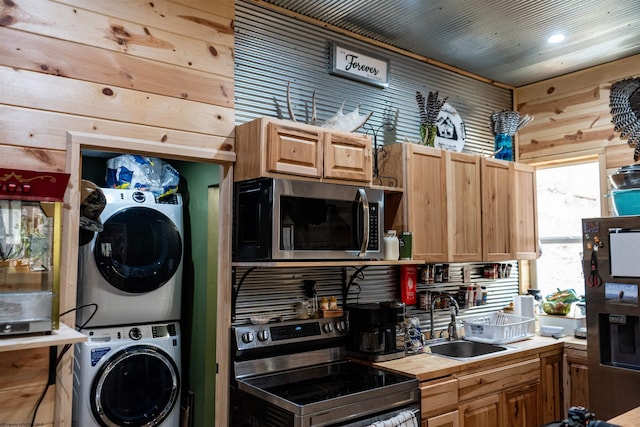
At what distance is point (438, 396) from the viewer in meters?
2.76

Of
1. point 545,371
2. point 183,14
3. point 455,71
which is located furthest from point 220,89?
point 545,371

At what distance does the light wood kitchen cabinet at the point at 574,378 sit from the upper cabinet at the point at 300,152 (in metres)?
2.09

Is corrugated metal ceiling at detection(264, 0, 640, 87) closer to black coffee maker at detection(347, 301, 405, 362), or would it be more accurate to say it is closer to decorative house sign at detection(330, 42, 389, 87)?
decorative house sign at detection(330, 42, 389, 87)

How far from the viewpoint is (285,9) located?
3.04 m

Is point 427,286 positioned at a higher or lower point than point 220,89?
lower

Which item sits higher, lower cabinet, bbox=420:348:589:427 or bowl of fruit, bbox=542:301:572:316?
bowl of fruit, bbox=542:301:572:316

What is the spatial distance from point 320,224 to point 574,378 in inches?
91.9

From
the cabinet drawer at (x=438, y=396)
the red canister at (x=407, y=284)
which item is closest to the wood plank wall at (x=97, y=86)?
the red canister at (x=407, y=284)

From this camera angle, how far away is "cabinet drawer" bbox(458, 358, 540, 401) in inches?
115

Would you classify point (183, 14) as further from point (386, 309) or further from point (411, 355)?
point (411, 355)

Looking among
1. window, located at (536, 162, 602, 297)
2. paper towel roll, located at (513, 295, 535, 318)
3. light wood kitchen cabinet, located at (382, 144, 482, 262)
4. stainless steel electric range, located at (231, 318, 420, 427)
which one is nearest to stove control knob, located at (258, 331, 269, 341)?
stainless steel electric range, located at (231, 318, 420, 427)

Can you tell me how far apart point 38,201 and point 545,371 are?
10.9 ft

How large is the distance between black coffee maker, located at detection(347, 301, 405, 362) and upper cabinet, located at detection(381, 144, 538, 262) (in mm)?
440

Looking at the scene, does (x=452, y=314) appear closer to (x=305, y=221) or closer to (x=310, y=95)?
(x=305, y=221)
